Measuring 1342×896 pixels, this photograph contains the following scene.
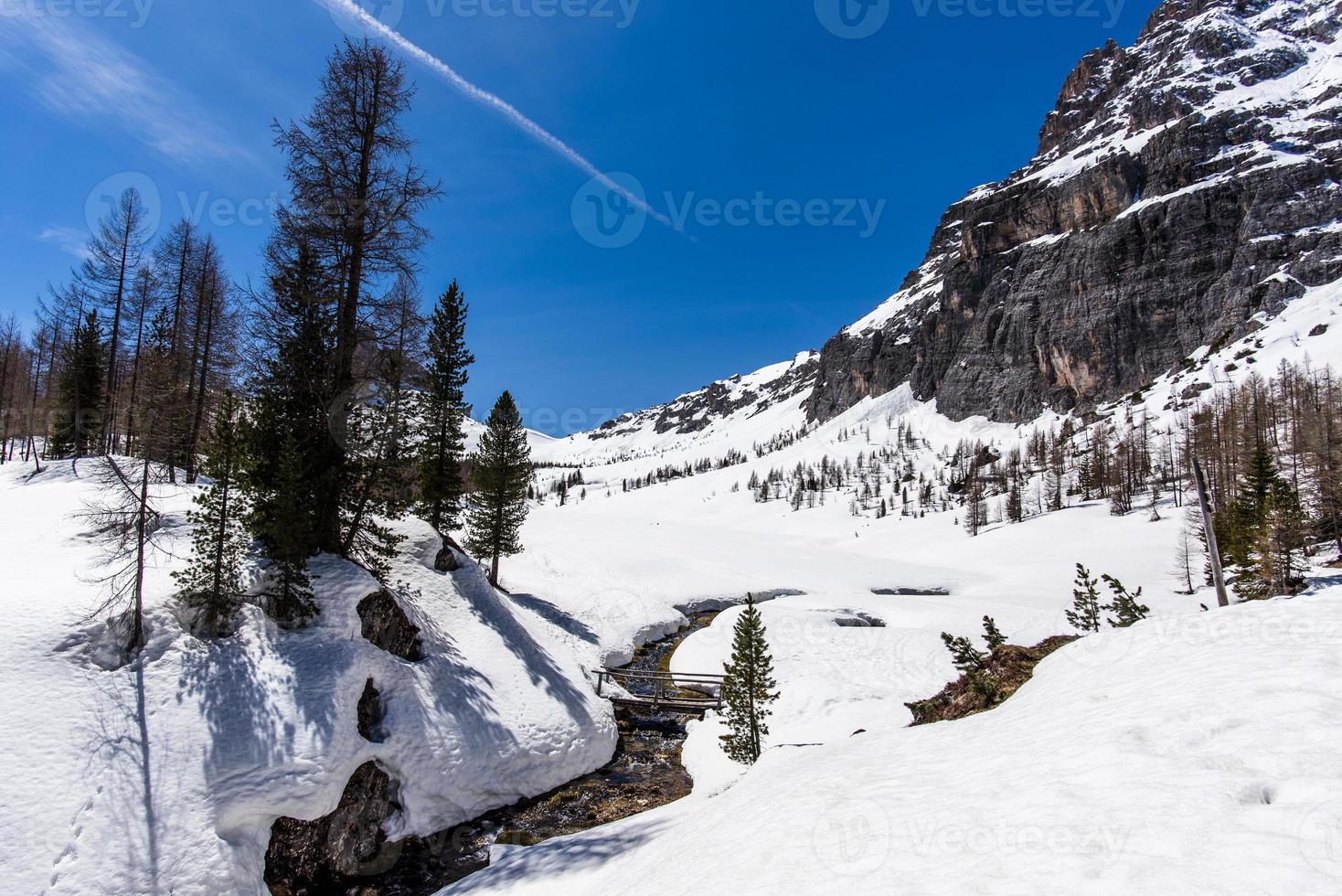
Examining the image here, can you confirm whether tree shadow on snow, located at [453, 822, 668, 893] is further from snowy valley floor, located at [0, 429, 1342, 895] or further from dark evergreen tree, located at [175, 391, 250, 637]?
dark evergreen tree, located at [175, 391, 250, 637]

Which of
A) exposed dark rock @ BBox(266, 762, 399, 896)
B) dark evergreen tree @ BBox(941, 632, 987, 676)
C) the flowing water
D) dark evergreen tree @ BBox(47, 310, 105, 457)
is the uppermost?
dark evergreen tree @ BBox(47, 310, 105, 457)

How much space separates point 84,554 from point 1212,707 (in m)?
24.4

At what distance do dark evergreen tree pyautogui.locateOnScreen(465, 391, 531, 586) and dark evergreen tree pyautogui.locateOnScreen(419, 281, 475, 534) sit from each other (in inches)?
71.8

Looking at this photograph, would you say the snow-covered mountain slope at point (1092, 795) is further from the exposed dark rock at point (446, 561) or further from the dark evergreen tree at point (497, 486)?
the dark evergreen tree at point (497, 486)

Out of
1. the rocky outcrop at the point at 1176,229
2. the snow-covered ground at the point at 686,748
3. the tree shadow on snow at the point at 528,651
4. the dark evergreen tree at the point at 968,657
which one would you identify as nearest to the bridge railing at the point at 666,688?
the snow-covered ground at the point at 686,748

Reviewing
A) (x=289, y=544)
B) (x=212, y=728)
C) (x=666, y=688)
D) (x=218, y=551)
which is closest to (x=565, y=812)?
(x=212, y=728)

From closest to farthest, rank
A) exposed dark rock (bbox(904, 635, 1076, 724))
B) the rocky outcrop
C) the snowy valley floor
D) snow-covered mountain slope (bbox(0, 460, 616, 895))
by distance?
1. the snowy valley floor
2. snow-covered mountain slope (bbox(0, 460, 616, 895))
3. exposed dark rock (bbox(904, 635, 1076, 724))
4. the rocky outcrop

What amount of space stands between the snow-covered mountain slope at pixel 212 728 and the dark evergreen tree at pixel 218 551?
55 centimetres

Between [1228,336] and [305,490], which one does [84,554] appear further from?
[1228,336]

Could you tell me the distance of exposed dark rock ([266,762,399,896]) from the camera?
12.0 m

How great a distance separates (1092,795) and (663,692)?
841 inches

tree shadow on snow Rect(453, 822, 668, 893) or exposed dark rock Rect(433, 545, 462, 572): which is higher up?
exposed dark rock Rect(433, 545, 462, 572)

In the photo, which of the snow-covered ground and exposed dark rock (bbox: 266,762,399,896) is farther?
exposed dark rock (bbox: 266,762,399,896)

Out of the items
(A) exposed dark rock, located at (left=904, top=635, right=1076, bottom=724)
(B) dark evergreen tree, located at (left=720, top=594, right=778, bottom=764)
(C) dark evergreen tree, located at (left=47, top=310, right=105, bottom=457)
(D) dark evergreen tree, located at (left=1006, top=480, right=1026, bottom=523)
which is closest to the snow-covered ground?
(A) exposed dark rock, located at (left=904, top=635, right=1076, bottom=724)
